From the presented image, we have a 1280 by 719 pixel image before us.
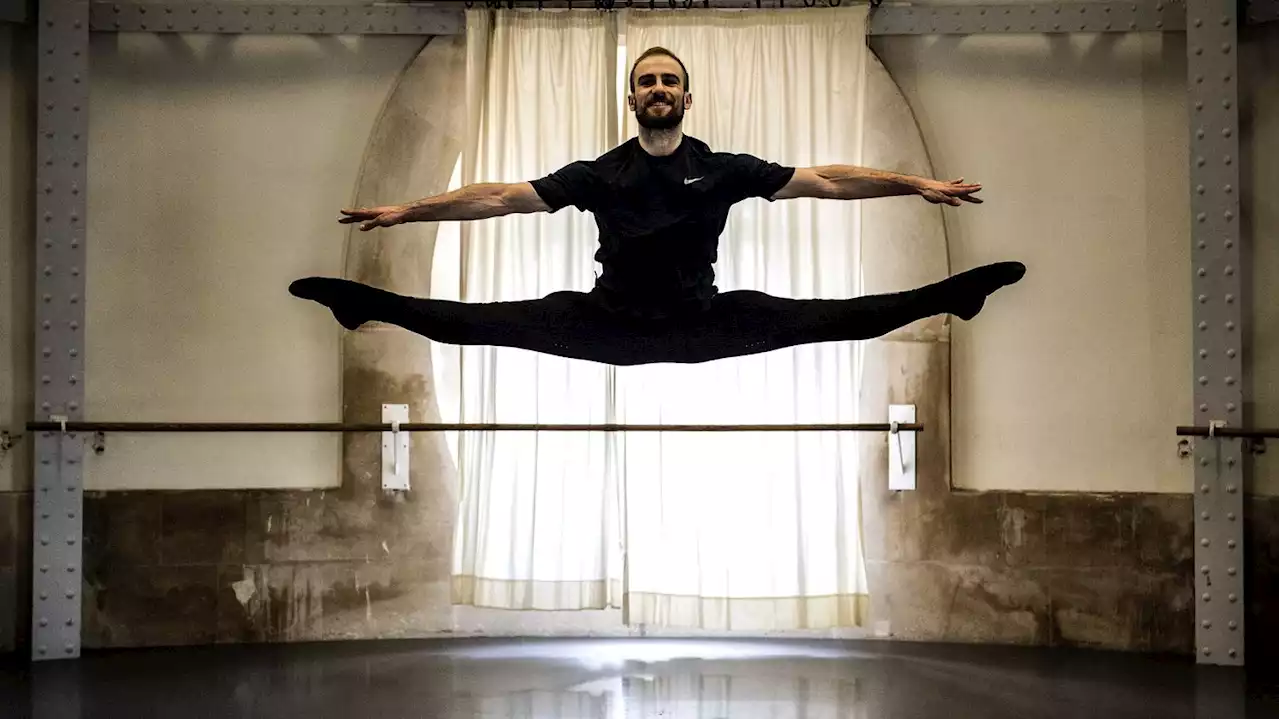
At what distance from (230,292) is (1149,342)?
5.10 m

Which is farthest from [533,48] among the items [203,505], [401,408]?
[203,505]

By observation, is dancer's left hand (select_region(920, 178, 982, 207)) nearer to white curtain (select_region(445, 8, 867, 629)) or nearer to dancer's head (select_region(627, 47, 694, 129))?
dancer's head (select_region(627, 47, 694, 129))

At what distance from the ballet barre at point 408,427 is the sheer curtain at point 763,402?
10cm

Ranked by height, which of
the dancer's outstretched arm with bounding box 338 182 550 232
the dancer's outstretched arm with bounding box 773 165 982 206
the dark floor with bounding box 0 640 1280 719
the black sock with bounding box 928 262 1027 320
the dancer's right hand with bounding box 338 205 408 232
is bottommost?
the dark floor with bounding box 0 640 1280 719

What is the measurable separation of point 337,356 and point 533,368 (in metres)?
1.17

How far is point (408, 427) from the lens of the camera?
20.2 ft

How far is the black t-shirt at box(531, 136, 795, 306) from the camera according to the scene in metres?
4.54

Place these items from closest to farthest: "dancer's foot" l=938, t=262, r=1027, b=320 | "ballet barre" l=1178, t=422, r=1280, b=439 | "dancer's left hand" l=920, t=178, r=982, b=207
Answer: "dancer's left hand" l=920, t=178, r=982, b=207 < "dancer's foot" l=938, t=262, r=1027, b=320 < "ballet barre" l=1178, t=422, r=1280, b=439

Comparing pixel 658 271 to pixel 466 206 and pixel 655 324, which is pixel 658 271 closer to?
pixel 655 324

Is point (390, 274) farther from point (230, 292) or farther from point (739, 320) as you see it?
point (739, 320)

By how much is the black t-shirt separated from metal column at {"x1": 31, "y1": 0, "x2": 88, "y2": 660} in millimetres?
3098

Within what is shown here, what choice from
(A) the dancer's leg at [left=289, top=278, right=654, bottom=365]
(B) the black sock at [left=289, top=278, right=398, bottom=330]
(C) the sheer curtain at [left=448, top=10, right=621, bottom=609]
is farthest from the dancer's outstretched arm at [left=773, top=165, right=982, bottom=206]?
(C) the sheer curtain at [left=448, top=10, right=621, bottom=609]

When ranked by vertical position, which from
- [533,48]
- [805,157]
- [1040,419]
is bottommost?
[1040,419]

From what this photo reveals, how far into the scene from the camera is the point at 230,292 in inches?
249
